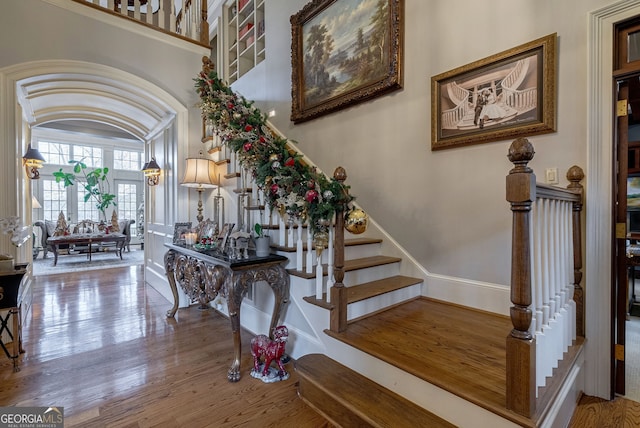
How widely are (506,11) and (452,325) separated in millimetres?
2362

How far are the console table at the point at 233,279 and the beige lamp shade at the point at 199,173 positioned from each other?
32.7 inches

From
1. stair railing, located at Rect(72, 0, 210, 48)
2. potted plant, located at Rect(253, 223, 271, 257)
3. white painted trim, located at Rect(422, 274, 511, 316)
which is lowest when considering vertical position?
white painted trim, located at Rect(422, 274, 511, 316)

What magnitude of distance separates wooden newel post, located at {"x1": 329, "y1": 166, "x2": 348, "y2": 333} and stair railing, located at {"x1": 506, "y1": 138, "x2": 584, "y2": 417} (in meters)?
1.01

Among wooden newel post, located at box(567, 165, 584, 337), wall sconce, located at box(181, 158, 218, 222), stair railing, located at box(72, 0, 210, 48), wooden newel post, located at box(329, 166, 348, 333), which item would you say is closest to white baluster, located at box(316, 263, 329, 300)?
wooden newel post, located at box(329, 166, 348, 333)

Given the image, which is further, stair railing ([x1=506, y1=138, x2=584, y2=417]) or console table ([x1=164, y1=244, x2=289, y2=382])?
console table ([x1=164, y1=244, x2=289, y2=382])

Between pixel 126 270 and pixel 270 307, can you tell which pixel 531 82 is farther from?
pixel 126 270

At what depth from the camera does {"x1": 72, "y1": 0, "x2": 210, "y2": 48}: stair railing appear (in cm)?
349

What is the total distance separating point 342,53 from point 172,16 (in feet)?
8.15

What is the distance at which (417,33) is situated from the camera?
2734 mm

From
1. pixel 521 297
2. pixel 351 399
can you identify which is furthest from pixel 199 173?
pixel 521 297

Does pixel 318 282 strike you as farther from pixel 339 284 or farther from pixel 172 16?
pixel 172 16

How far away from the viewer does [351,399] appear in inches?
63.6

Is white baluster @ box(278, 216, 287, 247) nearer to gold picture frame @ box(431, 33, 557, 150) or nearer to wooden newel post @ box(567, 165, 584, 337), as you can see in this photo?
gold picture frame @ box(431, 33, 557, 150)

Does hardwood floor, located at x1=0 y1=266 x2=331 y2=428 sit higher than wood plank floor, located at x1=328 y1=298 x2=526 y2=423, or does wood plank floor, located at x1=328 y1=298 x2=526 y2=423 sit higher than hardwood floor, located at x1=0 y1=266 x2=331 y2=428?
wood plank floor, located at x1=328 y1=298 x2=526 y2=423
